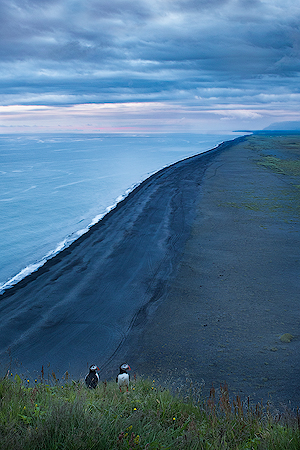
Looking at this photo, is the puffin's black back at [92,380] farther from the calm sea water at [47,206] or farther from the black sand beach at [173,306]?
the calm sea water at [47,206]

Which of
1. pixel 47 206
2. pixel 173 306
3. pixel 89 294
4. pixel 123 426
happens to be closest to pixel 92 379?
pixel 123 426

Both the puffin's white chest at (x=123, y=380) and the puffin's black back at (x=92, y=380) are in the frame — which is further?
the puffin's black back at (x=92, y=380)

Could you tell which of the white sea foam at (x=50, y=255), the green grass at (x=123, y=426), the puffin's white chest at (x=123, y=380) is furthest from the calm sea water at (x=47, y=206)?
the green grass at (x=123, y=426)

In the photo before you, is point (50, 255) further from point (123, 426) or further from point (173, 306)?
point (123, 426)

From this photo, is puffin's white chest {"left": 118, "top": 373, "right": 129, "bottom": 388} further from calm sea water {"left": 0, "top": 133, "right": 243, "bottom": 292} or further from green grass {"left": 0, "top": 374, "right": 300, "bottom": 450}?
calm sea water {"left": 0, "top": 133, "right": 243, "bottom": 292}

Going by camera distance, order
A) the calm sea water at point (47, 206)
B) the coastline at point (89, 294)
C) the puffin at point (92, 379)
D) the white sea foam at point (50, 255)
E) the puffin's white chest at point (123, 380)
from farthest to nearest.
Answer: the calm sea water at point (47, 206)
the white sea foam at point (50, 255)
the coastline at point (89, 294)
the puffin at point (92, 379)
the puffin's white chest at point (123, 380)

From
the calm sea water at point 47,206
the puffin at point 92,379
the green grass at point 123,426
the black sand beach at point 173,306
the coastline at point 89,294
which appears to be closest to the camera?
the green grass at point 123,426

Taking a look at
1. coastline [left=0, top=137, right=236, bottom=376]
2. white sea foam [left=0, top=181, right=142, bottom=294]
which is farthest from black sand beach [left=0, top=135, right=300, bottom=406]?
white sea foam [left=0, top=181, right=142, bottom=294]
